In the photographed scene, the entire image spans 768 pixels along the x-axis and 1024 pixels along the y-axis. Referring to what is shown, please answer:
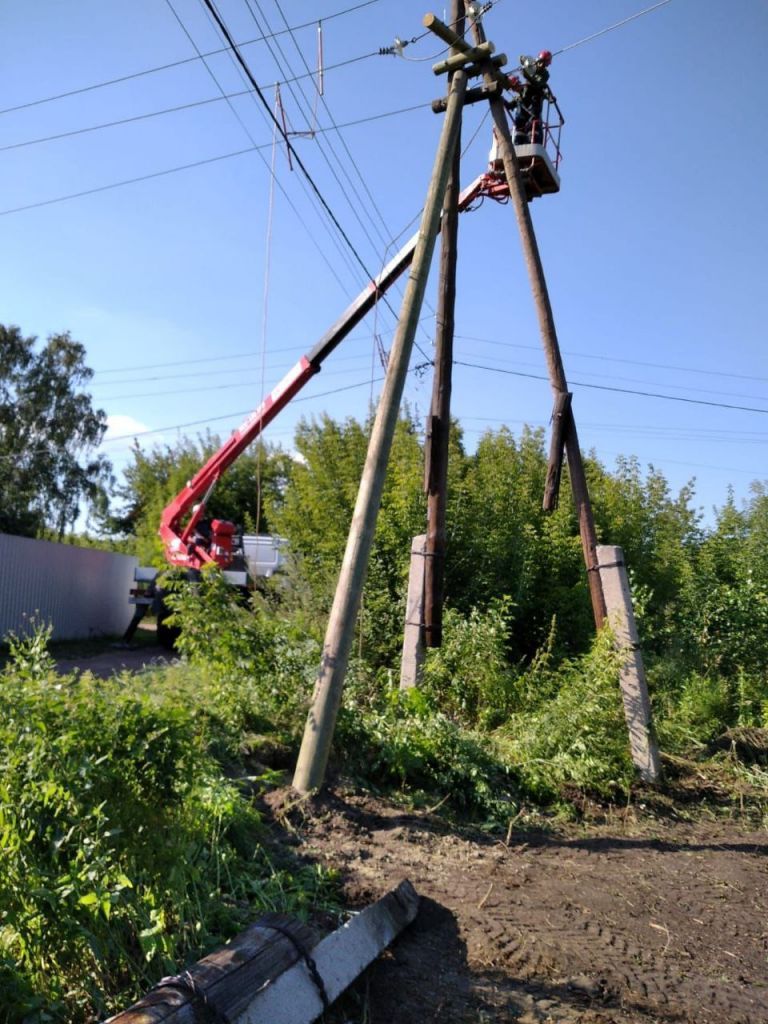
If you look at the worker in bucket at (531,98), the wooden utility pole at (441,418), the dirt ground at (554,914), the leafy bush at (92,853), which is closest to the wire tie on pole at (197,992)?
the leafy bush at (92,853)

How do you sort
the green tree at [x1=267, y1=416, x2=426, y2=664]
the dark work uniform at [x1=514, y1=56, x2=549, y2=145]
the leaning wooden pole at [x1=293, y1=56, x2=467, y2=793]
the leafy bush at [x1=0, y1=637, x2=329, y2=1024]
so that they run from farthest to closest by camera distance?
the green tree at [x1=267, y1=416, x2=426, y2=664]
the dark work uniform at [x1=514, y1=56, x2=549, y2=145]
the leaning wooden pole at [x1=293, y1=56, x2=467, y2=793]
the leafy bush at [x1=0, y1=637, x2=329, y2=1024]

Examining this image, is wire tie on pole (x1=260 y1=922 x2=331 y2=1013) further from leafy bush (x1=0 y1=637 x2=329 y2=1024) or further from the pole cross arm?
the pole cross arm

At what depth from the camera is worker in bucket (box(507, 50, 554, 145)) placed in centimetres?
909

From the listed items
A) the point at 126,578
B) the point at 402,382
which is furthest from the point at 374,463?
the point at 126,578

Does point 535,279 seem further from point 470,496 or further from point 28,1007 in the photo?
point 28,1007

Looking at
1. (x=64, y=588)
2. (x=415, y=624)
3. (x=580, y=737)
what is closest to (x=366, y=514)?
(x=415, y=624)

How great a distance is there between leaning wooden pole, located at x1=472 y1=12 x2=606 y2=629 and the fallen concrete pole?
4969 mm

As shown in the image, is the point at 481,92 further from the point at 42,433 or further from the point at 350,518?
the point at 42,433

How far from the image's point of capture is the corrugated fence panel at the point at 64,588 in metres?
16.0

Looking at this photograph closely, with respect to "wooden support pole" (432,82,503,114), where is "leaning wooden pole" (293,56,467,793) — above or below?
below

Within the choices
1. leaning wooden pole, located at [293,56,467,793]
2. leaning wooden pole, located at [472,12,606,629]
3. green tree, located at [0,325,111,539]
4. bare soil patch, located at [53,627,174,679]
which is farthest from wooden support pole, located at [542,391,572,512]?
green tree, located at [0,325,111,539]

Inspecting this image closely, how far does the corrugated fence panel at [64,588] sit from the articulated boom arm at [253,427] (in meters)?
2.84

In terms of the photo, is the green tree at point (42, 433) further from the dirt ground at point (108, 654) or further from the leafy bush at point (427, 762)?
Result: the leafy bush at point (427, 762)

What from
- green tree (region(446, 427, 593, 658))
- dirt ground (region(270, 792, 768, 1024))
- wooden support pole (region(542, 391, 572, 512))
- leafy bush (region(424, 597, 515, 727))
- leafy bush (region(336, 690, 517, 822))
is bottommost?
Answer: dirt ground (region(270, 792, 768, 1024))
